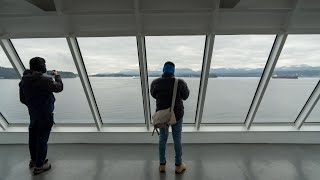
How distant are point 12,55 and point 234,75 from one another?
138 inches

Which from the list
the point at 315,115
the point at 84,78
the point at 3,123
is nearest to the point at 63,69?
the point at 84,78

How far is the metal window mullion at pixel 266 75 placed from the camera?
347 cm

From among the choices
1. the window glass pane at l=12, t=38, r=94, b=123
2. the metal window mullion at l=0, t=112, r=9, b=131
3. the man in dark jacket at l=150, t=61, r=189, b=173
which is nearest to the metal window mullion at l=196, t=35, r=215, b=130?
the man in dark jacket at l=150, t=61, r=189, b=173

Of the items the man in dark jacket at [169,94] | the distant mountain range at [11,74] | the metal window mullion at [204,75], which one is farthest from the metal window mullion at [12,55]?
the metal window mullion at [204,75]

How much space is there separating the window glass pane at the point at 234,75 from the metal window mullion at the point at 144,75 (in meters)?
1.04

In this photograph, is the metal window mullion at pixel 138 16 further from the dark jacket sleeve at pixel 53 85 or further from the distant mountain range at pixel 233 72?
the dark jacket sleeve at pixel 53 85

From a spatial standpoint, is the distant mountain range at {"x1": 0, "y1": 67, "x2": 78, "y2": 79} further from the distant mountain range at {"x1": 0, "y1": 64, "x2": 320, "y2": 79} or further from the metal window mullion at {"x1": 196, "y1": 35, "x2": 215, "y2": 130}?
the metal window mullion at {"x1": 196, "y1": 35, "x2": 215, "y2": 130}

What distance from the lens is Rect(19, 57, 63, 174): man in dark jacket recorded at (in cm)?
330

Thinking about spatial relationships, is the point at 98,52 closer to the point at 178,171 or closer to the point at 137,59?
the point at 137,59

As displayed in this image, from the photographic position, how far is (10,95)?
4500 millimetres

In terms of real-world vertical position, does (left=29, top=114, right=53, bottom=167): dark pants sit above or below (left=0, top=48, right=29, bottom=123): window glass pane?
below

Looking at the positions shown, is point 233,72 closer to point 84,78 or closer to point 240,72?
point 240,72

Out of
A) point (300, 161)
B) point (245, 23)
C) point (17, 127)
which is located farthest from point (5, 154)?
point (300, 161)

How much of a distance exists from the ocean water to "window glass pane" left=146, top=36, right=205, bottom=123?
4.9 inches
